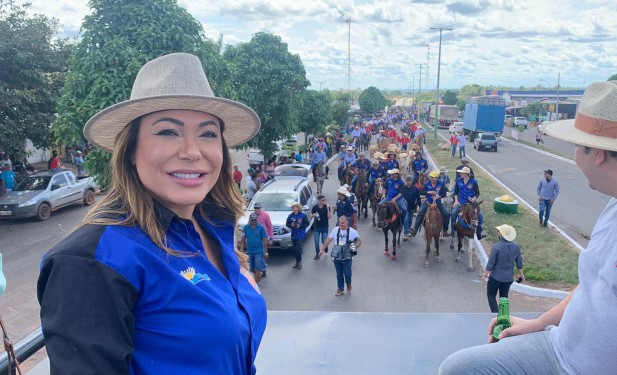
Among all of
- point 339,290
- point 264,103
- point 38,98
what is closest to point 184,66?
point 339,290

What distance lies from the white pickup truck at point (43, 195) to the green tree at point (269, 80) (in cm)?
645

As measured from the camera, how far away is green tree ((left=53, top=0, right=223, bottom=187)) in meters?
7.58

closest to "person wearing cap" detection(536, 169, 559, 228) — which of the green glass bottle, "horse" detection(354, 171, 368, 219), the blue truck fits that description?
"horse" detection(354, 171, 368, 219)

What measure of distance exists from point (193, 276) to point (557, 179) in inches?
930

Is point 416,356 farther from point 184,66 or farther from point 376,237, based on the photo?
point 376,237

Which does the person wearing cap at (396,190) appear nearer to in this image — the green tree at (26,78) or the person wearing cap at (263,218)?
the person wearing cap at (263,218)

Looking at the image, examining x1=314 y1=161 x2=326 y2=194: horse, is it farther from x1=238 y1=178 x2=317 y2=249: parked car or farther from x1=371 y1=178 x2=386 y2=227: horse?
x1=371 y1=178 x2=386 y2=227: horse

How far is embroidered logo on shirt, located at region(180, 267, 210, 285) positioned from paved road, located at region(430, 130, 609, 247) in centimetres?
1242

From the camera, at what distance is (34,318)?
793 centimetres

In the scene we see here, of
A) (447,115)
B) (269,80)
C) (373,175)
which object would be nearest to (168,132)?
(373,175)

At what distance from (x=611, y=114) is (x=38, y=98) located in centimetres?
1582

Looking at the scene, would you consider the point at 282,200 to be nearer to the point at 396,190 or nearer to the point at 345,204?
the point at 345,204

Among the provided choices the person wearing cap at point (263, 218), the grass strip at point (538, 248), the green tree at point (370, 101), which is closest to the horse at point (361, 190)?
the grass strip at point (538, 248)

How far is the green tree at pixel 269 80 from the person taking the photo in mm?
15078
